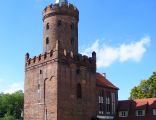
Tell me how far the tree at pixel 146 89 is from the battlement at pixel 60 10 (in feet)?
66.6

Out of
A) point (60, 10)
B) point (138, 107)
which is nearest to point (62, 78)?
point (60, 10)

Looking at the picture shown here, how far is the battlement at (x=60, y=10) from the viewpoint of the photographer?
149 feet

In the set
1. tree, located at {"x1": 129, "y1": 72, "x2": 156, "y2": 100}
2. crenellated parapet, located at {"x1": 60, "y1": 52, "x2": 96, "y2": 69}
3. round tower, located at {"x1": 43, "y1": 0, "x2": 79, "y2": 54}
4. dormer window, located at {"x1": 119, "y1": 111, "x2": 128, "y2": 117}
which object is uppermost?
round tower, located at {"x1": 43, "y1": 0, "x2": 79, "y2": 54}

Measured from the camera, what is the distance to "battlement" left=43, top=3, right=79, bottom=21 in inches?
1783

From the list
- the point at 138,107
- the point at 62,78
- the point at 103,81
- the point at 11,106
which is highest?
the point at 62,78

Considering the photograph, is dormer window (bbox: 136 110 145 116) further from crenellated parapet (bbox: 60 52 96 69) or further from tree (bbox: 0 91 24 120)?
tree (bbox: 0 91 24 120)

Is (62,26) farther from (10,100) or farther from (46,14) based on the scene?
(10,100)

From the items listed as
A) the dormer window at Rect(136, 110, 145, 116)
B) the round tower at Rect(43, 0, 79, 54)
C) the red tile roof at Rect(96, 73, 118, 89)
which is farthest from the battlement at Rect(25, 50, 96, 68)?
the dormer window at Rect(136, 110, 145, 116)

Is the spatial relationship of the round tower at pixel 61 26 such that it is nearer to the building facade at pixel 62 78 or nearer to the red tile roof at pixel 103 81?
the building facade at pixel 62 78

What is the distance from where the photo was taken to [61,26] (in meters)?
44.6

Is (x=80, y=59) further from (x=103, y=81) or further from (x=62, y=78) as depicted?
(x=103, y=81)

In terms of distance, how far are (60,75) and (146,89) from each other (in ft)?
75.1

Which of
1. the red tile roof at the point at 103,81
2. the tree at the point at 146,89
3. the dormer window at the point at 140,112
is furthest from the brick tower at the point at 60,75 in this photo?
the tree at the point at 146,89

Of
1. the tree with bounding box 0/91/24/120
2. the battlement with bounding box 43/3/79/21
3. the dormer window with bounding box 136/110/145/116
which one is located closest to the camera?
the battlement with bounding box 43/3/79/21
